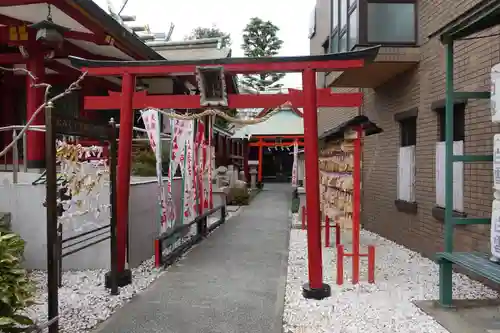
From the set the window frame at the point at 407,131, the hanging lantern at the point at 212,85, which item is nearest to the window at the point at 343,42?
the window frame at the point at 407,131

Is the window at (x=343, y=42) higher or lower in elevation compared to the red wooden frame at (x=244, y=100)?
higher

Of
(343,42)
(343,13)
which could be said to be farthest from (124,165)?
(343,13)

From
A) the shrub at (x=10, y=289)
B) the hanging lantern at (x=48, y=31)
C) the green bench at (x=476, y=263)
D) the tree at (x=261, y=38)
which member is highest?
the tree at (x=261, y=38)

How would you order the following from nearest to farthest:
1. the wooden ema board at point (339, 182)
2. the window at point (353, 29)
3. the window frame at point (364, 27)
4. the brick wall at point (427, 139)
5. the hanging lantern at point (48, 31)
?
the brick wall at point (427, 139)
the hanging lantern at point (48, 31)
the wooden ema board at point (339, 182)
the window frame at point (364, 27)
the window at point (353, 29)

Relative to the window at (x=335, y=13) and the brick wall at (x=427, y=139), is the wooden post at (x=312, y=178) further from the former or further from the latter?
the window at (x=335, y=13)

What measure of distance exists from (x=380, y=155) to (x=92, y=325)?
307 inches

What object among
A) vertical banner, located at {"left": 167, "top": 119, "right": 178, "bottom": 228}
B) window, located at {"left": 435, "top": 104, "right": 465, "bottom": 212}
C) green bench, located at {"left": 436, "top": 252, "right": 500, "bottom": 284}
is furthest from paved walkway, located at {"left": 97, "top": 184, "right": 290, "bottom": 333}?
window, located at {"left": 435, "top": 104, "right": 465, "bottom": 212}

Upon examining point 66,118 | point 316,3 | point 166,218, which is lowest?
point 166,218

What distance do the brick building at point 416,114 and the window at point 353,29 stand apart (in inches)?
0.8

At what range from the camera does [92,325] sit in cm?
499

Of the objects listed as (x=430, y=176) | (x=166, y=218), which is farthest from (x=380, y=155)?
(x=166, y=218)

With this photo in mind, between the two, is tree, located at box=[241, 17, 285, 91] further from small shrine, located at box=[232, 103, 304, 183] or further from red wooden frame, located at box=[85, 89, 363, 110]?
red wooden frame, located at box=[85, 89, 363, 110]

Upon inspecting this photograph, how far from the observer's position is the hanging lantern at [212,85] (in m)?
6.34

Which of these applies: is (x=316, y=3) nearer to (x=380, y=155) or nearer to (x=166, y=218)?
(x=380, y=155)
